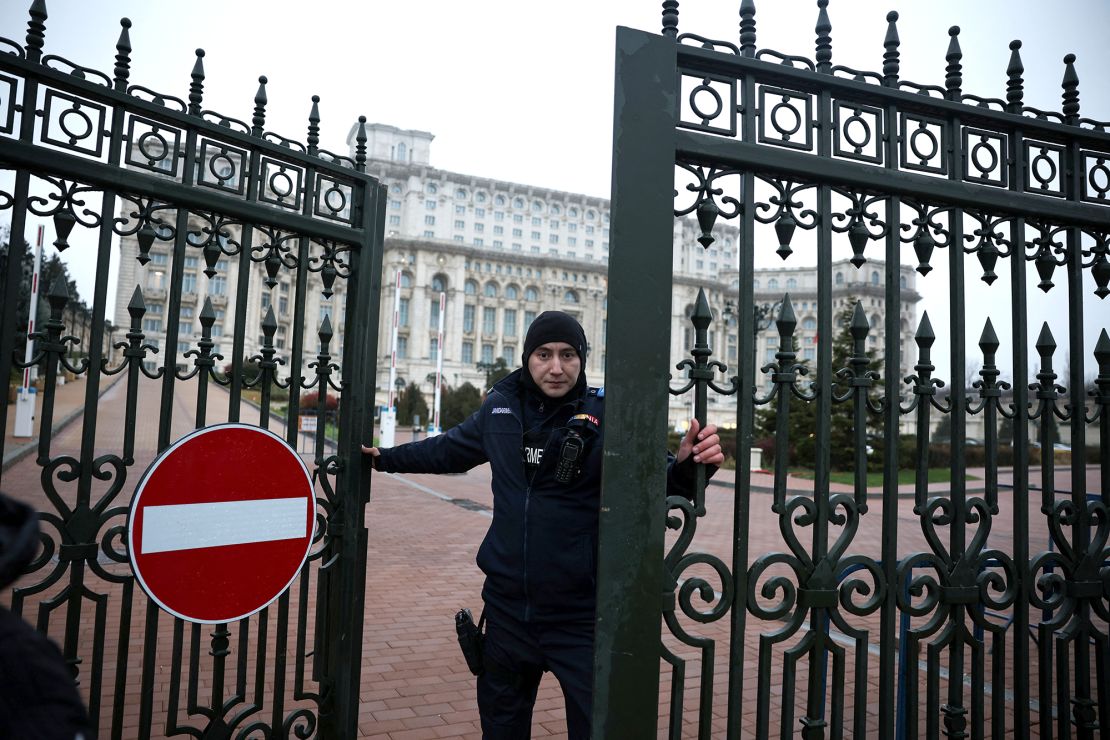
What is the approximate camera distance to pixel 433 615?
602 cm

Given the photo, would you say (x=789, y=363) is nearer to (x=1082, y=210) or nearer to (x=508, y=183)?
(x=1082, y=210)

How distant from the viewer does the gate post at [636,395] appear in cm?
203

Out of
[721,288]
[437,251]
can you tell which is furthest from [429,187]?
[721,288]

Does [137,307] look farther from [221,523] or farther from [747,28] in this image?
[747,28]

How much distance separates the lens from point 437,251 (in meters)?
72.1

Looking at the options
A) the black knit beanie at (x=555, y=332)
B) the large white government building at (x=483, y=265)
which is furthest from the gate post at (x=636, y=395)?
the large white government building at (x=483, y=265)

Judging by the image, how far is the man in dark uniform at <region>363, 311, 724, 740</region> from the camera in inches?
101

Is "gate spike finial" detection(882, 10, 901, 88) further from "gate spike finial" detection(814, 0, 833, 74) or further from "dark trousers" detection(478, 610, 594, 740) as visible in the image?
"dark trousers" detection(478, 610, 594, 740)

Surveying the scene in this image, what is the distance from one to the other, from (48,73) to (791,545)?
9.46ft

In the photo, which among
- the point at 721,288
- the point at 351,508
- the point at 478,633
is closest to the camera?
the point at 478,633

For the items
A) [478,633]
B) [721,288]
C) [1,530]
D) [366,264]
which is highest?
[721,288]

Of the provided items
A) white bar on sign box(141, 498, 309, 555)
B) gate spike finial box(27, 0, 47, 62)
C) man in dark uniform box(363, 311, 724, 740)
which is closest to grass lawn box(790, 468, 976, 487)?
man in dark uniform box(363, 311, 724, 740)

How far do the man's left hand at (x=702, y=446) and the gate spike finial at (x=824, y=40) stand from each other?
4.18 ft

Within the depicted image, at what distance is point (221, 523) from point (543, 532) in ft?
3.96
